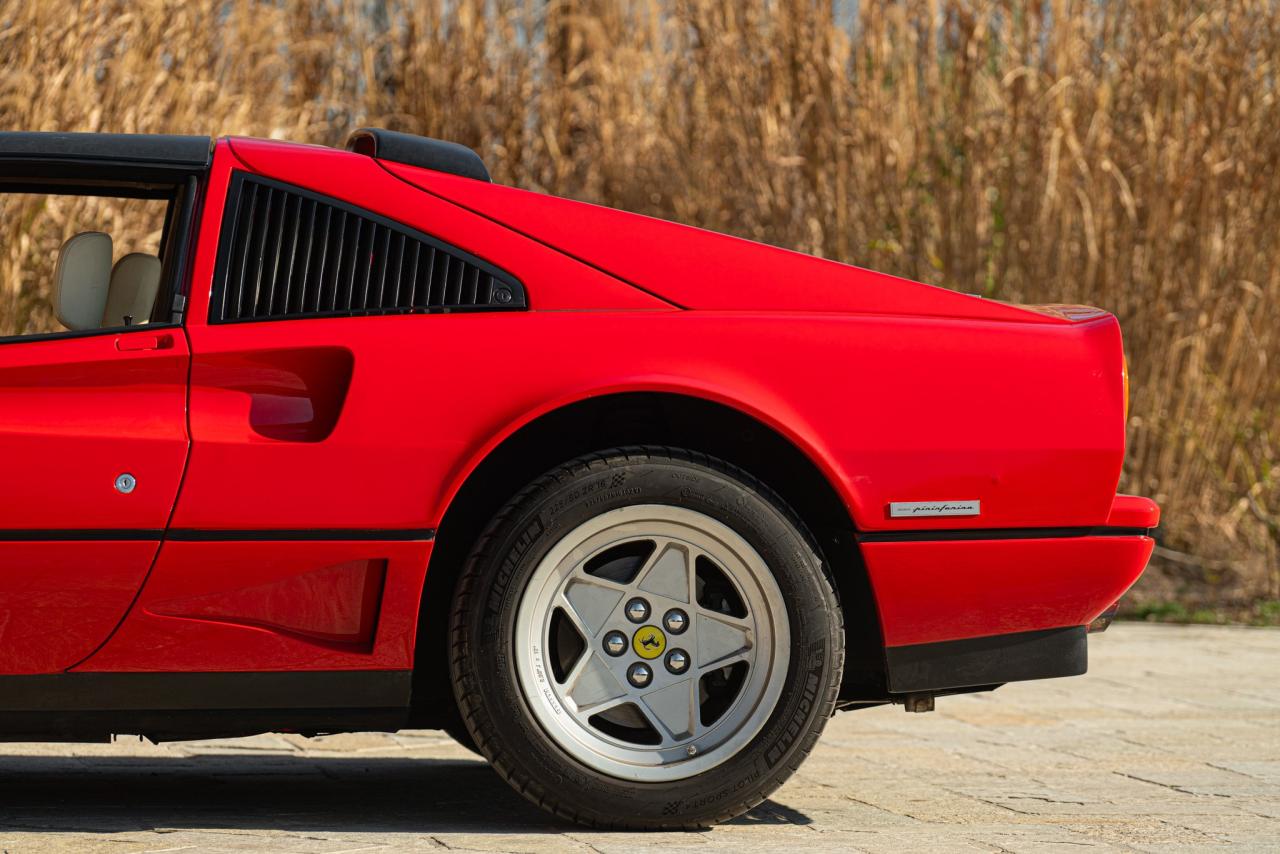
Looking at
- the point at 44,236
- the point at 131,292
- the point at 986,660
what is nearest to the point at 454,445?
the point at 131,292

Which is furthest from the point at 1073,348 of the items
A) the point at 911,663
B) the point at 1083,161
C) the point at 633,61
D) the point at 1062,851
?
the point at 633,61

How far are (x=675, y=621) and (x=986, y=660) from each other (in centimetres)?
67

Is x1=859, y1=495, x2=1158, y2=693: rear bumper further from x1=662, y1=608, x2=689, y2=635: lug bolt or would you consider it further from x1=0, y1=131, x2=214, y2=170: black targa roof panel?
x1=0, y1=131, x2=214, y2=170: black targa roof panel

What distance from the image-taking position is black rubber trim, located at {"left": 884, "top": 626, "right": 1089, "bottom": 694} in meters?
3.44

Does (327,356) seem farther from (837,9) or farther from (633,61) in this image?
(633,61)

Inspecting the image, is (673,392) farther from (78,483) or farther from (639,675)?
(78,483)

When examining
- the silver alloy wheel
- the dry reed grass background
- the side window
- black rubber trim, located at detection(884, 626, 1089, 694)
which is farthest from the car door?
the dry reed grass background

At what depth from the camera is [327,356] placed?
3.27 metres

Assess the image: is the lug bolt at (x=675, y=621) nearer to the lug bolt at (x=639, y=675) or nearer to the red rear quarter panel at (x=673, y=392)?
the lug bolt at (x=639, y=675)

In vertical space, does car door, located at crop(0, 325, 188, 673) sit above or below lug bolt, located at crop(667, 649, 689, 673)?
above

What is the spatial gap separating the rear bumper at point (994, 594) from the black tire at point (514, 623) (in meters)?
0.15

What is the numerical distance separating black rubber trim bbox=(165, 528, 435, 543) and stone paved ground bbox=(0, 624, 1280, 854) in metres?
0.60

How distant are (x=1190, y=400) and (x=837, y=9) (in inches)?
104

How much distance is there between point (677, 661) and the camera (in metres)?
3.38
